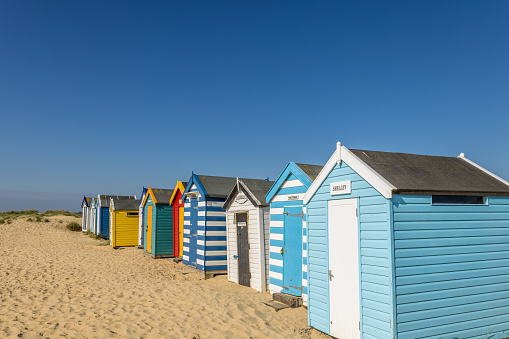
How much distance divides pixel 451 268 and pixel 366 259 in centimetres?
138

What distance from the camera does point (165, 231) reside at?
18078mm

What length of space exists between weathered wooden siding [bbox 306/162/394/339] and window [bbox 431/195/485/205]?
1061mm

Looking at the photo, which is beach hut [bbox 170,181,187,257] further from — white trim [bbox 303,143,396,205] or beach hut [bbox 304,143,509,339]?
beach hut [bbox 304,143,509,339]

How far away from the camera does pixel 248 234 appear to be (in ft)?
36.7

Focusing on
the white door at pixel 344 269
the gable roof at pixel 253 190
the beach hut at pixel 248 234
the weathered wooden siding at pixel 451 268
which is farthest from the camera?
the gable roof at pixel 253 190

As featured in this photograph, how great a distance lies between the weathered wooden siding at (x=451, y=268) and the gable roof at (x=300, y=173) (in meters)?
3.40

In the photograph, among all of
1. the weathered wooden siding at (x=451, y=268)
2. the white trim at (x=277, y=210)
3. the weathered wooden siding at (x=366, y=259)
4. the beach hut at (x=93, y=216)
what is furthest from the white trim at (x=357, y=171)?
the beach hut at (x=93, y=216)

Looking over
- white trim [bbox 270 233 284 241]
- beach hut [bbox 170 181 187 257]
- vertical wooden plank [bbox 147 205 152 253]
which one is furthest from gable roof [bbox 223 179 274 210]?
vertical wooden plank [bbox 147 205 152 253]

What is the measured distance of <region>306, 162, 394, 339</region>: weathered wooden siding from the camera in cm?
539

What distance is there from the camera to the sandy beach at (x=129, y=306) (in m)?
6.61

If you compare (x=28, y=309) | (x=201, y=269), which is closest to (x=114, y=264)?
(x=201, y=269)

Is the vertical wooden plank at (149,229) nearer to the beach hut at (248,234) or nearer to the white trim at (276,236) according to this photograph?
the beach hut at (248,234)

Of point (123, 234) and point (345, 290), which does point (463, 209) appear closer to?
point (345, 290)

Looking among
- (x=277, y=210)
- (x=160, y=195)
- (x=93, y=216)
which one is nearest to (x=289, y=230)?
(x=277, y=210)
